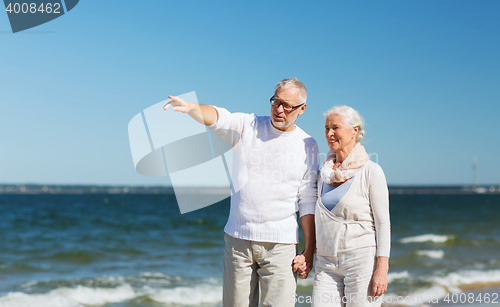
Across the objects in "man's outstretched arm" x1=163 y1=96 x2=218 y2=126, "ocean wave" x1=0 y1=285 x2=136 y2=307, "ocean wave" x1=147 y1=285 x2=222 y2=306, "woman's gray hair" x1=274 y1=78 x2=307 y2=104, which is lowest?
"ocean wave" x1=147 y1=285 x2=222 y2=306

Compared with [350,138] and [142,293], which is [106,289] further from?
[350,138]

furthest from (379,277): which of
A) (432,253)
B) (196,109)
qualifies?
(432,253)

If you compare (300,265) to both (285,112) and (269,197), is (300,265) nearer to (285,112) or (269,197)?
(269,197)

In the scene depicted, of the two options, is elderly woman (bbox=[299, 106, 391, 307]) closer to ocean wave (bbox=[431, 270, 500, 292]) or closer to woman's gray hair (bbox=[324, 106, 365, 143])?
woman's gray hair (bbox=[324, 106, 365, 143])

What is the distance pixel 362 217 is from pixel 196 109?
1216 mm

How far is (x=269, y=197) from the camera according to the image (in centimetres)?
262

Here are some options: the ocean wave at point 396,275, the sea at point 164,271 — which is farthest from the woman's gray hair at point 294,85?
the ocean wave at point 396,275

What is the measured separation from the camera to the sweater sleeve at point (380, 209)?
2406 mm

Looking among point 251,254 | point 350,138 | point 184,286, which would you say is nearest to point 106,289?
point 184,286

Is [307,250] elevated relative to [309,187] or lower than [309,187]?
lower

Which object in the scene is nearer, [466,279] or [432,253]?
[466,279]

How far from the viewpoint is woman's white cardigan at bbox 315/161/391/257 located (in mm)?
2418


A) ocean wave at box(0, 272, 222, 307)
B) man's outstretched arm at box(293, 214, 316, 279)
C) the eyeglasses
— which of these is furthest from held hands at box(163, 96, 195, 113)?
ocean wave at box(0, 272, 222, 307)

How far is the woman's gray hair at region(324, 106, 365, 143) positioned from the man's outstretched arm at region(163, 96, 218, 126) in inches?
28.9
